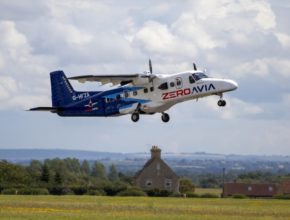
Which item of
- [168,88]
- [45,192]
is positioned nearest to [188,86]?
[168,88]

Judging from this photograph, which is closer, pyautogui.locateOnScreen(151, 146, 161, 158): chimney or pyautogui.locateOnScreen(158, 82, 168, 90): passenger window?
pyautogui.locateOnScreen(158, 82, 168, 90): passenger window

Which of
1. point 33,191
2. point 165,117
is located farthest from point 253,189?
point 165,117

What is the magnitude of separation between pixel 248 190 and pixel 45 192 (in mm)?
50380

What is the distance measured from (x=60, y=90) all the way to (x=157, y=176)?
8546 centimetres

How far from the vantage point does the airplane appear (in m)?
66.8

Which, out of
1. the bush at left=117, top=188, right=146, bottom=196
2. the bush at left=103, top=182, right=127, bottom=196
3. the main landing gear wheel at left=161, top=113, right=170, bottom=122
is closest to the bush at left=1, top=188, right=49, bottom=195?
the bush at left=103, top=182, right=127, bottom=196

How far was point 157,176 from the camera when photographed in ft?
523

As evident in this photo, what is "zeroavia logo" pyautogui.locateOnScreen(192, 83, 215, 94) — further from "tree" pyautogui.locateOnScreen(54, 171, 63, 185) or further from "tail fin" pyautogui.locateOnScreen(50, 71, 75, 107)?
"tree" pyautogui.locateOnScreen(54, 171, 63, 185)

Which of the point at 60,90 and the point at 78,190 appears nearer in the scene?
the point at 60,90

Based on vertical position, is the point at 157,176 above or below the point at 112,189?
above

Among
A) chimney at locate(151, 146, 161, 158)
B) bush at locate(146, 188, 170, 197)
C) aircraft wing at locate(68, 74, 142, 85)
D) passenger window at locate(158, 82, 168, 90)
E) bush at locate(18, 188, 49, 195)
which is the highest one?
chimney at locate(151, 146, 161, 158)

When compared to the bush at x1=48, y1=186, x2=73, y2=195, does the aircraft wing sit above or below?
above

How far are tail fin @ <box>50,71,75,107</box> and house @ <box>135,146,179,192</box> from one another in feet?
267

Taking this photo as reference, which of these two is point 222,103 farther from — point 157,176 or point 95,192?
point 157,176
